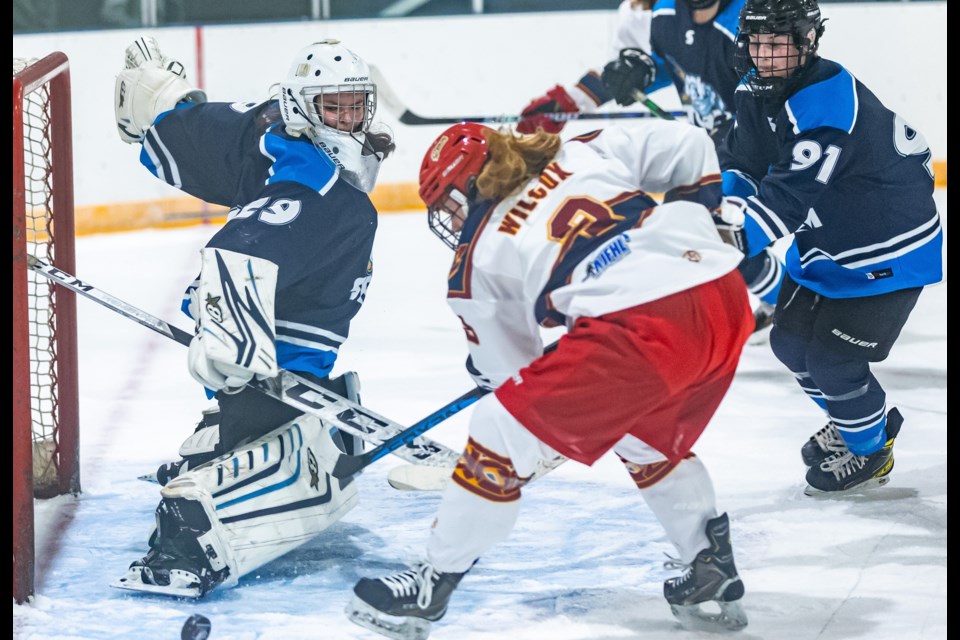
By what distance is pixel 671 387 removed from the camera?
2.08 metres

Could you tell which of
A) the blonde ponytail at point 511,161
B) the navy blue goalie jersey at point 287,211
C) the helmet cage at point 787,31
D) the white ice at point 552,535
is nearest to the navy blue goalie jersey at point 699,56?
the white ice at point 552,535

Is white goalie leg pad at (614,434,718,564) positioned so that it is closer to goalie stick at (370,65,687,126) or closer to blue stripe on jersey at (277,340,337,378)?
blue stripe on jersey at (277,340,337,378)

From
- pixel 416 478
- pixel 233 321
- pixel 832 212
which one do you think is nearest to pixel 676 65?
pixel 832 212

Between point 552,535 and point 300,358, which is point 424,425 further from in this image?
point 552,535

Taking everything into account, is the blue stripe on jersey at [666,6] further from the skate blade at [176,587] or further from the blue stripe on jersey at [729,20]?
the skate blade at [176,587]

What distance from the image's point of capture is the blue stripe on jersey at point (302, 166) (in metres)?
2.61

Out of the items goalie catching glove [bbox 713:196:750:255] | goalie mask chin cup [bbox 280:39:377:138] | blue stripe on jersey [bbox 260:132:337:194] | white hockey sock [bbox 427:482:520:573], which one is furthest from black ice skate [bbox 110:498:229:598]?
goalie catching glove [bbox 713:196:750:255]

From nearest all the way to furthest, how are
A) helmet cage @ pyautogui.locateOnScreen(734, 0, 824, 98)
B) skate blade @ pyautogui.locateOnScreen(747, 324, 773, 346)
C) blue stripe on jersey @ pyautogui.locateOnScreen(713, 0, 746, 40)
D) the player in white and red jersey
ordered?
the player in white and red jersey
helmet cage @ pyautogui.locateOnScreen(734, 0, 824, 98)
blue stripe on jersey @ pyautogui.locateOnScreen(713, 0, 746, 40)
skate blade @ pyautogui.locateOnScreen(747, 324, 773, 346)

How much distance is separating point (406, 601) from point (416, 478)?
96cm

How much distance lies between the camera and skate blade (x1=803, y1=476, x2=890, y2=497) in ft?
10.2

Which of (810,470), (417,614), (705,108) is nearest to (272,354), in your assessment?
(417,614)

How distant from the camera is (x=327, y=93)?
2.61m

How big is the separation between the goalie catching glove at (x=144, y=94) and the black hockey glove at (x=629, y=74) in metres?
1.84

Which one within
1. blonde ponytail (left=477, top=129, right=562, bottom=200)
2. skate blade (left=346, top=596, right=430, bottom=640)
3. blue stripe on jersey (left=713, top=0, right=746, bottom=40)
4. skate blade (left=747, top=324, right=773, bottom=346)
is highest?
blue stripe on jersey (left=713, top=0, right=746, bottom=40)
